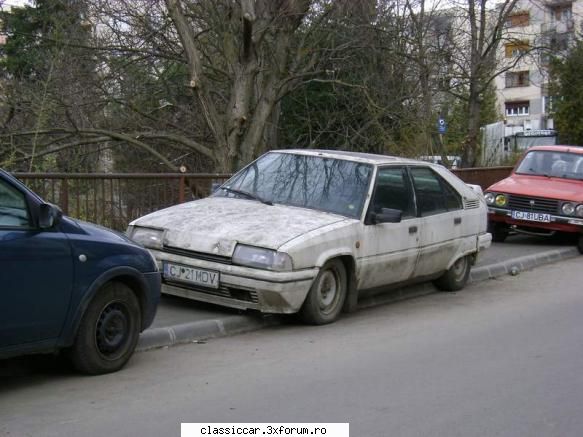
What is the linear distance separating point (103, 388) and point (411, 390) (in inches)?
82.5

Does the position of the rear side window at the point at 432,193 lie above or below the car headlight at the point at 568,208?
above

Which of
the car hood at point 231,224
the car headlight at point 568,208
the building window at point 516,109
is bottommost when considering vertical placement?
the car headlight at point 568,208

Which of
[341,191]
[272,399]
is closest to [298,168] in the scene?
[341,191]

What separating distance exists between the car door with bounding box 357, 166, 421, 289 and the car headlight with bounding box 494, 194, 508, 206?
19.0ft

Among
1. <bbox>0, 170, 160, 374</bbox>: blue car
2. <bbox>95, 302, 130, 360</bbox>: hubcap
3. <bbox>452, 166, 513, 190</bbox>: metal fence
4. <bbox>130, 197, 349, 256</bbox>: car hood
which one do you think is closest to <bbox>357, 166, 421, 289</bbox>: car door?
<bbox>130, 197, 349, 256</bbox>: car hood

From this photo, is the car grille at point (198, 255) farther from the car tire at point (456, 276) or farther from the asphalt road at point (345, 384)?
the car tire at point (456, 276)

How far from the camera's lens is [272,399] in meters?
5.17

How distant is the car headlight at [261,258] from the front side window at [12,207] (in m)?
2.34

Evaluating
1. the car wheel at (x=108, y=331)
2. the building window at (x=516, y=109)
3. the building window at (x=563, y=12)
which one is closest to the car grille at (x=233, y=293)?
the car wheel at (x=108, y=331)

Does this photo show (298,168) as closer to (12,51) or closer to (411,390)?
(411,390)

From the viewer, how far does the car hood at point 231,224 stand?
7105 mm

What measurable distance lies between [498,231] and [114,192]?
7.64m

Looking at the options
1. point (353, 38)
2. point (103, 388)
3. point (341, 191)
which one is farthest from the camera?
point (353, 38)

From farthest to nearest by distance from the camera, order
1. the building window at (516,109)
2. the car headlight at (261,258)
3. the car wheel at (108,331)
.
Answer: the building window at (516,109)
the car headlight at (261,258)
the car wheel at (108,331)
